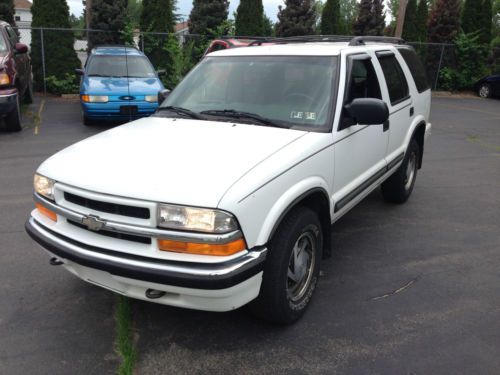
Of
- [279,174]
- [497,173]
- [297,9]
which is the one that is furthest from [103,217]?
[297,9]

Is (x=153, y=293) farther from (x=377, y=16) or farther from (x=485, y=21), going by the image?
(x=485, y=21)

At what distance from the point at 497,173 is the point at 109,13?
42.1 feet

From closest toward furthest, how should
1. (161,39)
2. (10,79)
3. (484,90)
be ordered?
(10,79)
(161,39)
(484,90)

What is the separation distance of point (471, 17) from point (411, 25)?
266cm

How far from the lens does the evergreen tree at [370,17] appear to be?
21438 mm

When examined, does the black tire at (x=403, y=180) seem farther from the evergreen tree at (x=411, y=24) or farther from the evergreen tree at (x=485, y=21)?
the evergreen tree at (x=485, y=21)

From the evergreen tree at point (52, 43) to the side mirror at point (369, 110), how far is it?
13.4 metres

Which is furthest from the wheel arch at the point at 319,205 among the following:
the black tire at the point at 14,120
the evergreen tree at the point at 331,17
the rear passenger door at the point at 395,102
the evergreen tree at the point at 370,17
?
the evergreen tree at the point at 370,17

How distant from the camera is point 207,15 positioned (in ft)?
57.8

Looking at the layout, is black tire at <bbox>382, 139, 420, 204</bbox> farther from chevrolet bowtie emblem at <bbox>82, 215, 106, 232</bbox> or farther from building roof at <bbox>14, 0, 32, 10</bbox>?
building roof at <bbox>14, 0, 32, 10</bbox>

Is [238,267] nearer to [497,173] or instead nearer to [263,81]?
[263,81]

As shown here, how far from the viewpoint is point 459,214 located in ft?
17.7

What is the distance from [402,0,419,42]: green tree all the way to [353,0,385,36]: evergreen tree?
3.51 feet

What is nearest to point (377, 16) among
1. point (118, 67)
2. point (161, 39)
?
point (161, 39)
